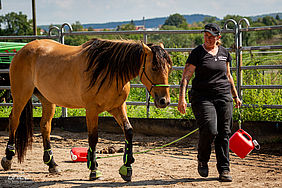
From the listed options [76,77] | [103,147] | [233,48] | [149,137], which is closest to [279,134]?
[233,48]

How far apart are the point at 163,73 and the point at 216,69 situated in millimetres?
733

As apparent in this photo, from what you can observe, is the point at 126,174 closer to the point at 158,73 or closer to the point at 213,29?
the point at 158,73

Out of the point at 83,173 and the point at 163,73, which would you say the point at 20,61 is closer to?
the point at 83,173

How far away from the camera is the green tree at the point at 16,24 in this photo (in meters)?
59.2

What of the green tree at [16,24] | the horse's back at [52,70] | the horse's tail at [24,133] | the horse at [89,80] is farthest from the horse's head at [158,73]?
the green tree at [16,24]

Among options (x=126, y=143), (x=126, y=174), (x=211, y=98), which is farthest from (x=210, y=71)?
(x=126, y=174)

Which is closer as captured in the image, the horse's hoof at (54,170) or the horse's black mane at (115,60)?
the horse's black mane at (115,60)

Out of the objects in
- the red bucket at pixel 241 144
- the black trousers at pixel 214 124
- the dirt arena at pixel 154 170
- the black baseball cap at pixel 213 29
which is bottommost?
the dirt arena at pixel 154 170

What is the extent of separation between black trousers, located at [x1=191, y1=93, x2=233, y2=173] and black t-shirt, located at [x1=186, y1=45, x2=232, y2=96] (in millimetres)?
105

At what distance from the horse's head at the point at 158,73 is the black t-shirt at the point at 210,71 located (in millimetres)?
447

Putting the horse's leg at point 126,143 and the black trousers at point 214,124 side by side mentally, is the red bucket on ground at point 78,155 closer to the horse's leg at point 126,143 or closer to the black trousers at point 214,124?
the horse's leg at point 126,143

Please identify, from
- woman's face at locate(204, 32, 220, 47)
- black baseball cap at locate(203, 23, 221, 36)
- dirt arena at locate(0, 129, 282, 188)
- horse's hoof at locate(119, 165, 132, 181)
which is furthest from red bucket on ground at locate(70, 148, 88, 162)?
black baseball cap at locate(203, 23, 221, 36)

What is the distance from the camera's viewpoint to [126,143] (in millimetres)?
5082

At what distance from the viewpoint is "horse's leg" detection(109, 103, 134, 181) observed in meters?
4.85
